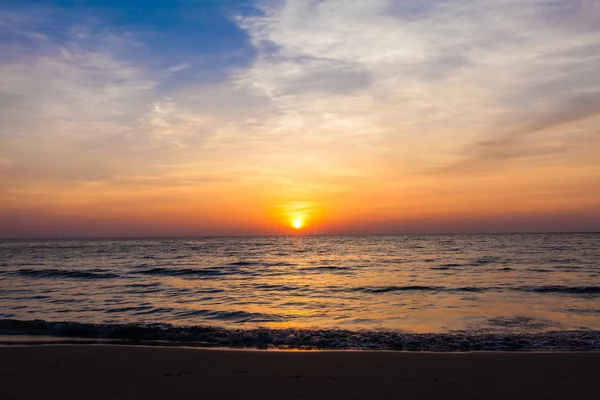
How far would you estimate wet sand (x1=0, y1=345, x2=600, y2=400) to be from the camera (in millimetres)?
7297

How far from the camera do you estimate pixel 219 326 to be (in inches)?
556

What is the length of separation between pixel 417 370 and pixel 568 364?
3191mm

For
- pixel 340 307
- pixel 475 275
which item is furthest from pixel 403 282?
pixel 340 307

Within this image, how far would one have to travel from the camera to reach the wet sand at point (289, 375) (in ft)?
23.9

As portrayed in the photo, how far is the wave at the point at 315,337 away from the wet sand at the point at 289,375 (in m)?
1.30

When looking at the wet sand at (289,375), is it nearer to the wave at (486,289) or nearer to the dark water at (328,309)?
the dark water at (328,309)

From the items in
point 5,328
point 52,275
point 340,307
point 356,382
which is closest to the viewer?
point 356,382

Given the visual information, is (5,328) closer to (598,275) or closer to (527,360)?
(527,360)

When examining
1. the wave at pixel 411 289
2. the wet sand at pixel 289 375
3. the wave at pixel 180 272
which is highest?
the wet sand at pixel 289 375

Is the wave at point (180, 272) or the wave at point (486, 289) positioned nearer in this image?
the wave at point (486, 289)

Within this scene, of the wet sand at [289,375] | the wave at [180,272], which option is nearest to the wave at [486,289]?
the wet sand at [289,375]

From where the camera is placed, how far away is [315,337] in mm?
12078

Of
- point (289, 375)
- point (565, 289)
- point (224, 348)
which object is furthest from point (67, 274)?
point (565, 289)

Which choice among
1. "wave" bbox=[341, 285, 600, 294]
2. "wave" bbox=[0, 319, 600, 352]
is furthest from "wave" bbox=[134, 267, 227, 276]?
"wave" bbox=[0, 319, 600, 352]
